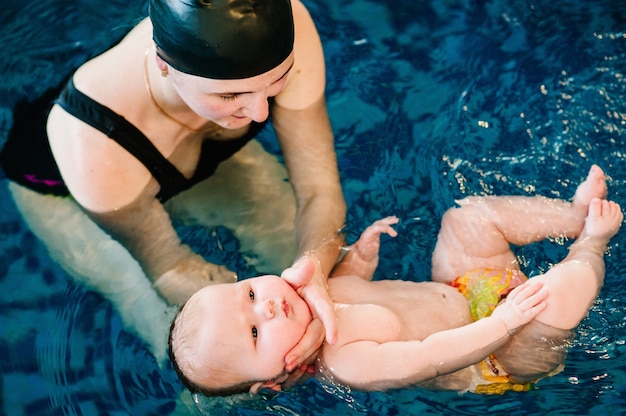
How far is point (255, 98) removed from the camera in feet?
6.79

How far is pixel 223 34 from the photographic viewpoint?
1.95 m

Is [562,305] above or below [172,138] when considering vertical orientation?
below

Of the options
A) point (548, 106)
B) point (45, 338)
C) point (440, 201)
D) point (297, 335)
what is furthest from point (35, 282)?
point (548, 106)

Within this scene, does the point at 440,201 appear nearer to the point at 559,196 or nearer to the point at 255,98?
the point at 559,196

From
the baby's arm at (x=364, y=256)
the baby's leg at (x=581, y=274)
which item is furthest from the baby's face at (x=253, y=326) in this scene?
the baby's leg at (x=581, y=274)

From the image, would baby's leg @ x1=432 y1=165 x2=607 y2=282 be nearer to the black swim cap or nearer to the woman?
the woman

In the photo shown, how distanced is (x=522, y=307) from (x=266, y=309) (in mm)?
720

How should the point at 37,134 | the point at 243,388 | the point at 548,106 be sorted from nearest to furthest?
the point at 243,388, the point at 37,134, the point at 548,106

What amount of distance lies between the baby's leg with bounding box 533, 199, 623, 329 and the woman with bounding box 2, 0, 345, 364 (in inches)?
25.5

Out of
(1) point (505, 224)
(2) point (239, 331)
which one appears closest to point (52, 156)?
(2) point (239, 331)

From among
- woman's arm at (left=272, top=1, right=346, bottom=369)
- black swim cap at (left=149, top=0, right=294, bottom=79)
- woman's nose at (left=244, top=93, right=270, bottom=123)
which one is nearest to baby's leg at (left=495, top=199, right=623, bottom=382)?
woman's arm at (left=272, top=1, right=346, bottom=369)

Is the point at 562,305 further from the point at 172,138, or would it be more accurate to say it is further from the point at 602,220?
the point at 172,138

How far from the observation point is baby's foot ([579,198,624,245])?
7.91ft

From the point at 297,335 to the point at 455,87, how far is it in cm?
162
